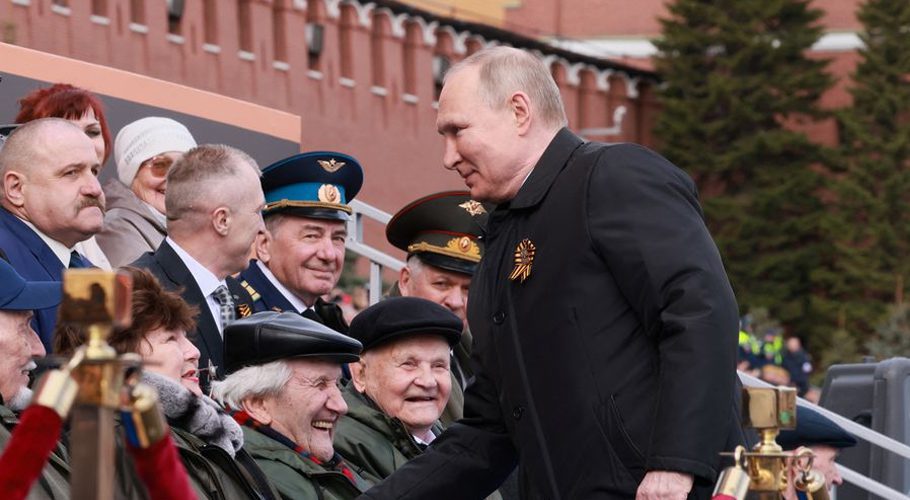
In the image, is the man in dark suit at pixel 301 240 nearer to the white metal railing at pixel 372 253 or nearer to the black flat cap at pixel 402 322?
the black flat cap at pixel 402 322

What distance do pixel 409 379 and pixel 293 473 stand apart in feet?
2.44

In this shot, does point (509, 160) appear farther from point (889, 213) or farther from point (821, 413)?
point (889, 213)

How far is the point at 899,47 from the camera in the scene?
144 feet

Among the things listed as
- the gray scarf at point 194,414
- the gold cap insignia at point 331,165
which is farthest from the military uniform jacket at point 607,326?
the gold cap insignia at point 331,165

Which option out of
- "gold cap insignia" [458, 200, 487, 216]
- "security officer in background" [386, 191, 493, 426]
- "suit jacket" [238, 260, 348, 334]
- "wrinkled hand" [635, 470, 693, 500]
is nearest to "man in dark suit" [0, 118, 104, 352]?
"suit jacket" [238, 260, 348, 334]

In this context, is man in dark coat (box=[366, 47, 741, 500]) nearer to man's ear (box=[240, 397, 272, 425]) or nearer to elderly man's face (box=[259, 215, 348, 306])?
man's ear (box=[240, 397, 272, 425])

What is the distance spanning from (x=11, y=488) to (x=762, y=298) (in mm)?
41328

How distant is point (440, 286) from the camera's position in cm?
623

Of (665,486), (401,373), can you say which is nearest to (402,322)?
(401,373)

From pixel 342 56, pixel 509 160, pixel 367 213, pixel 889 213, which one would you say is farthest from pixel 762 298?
pixel 509 160

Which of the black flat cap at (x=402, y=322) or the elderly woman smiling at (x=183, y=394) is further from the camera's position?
the black flat cap at (x=402, y=322)

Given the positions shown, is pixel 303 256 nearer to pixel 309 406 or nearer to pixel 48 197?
pixel 48 197

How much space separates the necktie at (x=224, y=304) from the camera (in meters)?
5.34

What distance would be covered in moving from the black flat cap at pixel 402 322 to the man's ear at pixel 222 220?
424 mm
